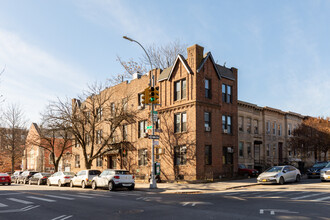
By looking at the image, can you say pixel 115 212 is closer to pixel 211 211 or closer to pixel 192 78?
pixel 211 211

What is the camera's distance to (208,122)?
30219 millimetres

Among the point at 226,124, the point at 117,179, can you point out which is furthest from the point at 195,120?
the point at 117,179

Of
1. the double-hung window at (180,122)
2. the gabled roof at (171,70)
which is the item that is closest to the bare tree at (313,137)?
the double-hung window at (180,122)

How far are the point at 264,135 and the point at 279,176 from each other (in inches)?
803

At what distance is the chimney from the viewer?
29516mm

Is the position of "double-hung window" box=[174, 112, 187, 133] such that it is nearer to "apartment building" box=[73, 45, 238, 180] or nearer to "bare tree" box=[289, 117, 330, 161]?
"apartment building" box=[73, 45, 238, 180]

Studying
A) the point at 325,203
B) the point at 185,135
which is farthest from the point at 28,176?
the point at 325,203

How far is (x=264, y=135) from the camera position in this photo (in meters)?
43.2

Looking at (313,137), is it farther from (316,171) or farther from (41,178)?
(41,178)

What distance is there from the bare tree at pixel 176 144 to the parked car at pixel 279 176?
21.6ft

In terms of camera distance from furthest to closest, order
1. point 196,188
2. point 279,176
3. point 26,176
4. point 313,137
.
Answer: point 313,137 < point 26,176 < point 279,176 < point 196,188

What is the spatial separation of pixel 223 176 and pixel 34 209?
20699 millimetres

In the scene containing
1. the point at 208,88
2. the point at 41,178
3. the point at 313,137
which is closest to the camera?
the point at 208,88

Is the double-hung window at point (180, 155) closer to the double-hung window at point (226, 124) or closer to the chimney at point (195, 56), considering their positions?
the double-hung window at point (226, 124)
